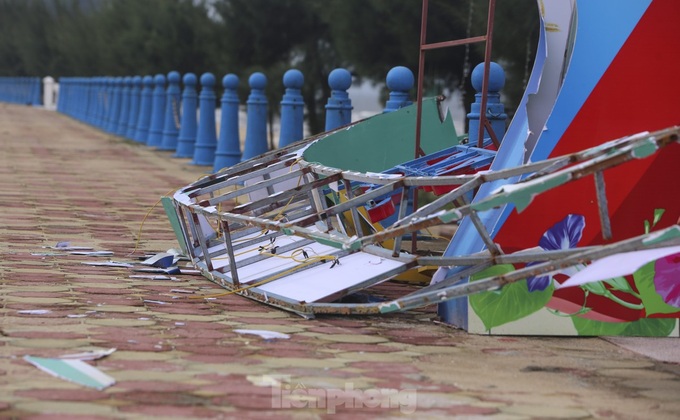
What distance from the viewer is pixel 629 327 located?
466 centimetres

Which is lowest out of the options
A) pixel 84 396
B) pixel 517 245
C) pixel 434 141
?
pixel 84 396

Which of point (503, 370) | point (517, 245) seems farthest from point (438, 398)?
point (517, 245)

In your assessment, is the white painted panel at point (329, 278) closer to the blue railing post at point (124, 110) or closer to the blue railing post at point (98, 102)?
the blue railing post at point (124, 110)

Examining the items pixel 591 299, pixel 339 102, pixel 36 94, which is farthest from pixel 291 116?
pixel 36 94

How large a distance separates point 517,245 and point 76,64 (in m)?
50.7

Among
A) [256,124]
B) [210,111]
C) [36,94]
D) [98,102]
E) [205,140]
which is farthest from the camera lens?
[36,94]

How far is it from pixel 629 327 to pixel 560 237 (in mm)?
486

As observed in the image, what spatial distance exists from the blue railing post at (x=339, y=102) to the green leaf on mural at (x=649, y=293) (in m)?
4.74

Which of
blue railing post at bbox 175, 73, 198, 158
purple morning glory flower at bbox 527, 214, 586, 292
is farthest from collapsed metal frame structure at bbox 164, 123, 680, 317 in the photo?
blue railing post at bbox 175, 73, 198, 158

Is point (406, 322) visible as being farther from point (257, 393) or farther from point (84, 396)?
point (84, 396)

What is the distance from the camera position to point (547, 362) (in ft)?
13.7

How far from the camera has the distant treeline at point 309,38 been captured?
43.1 feet

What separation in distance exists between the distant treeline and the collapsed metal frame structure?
6.66 m

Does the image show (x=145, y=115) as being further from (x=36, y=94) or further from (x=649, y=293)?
(x=36, y=94)
